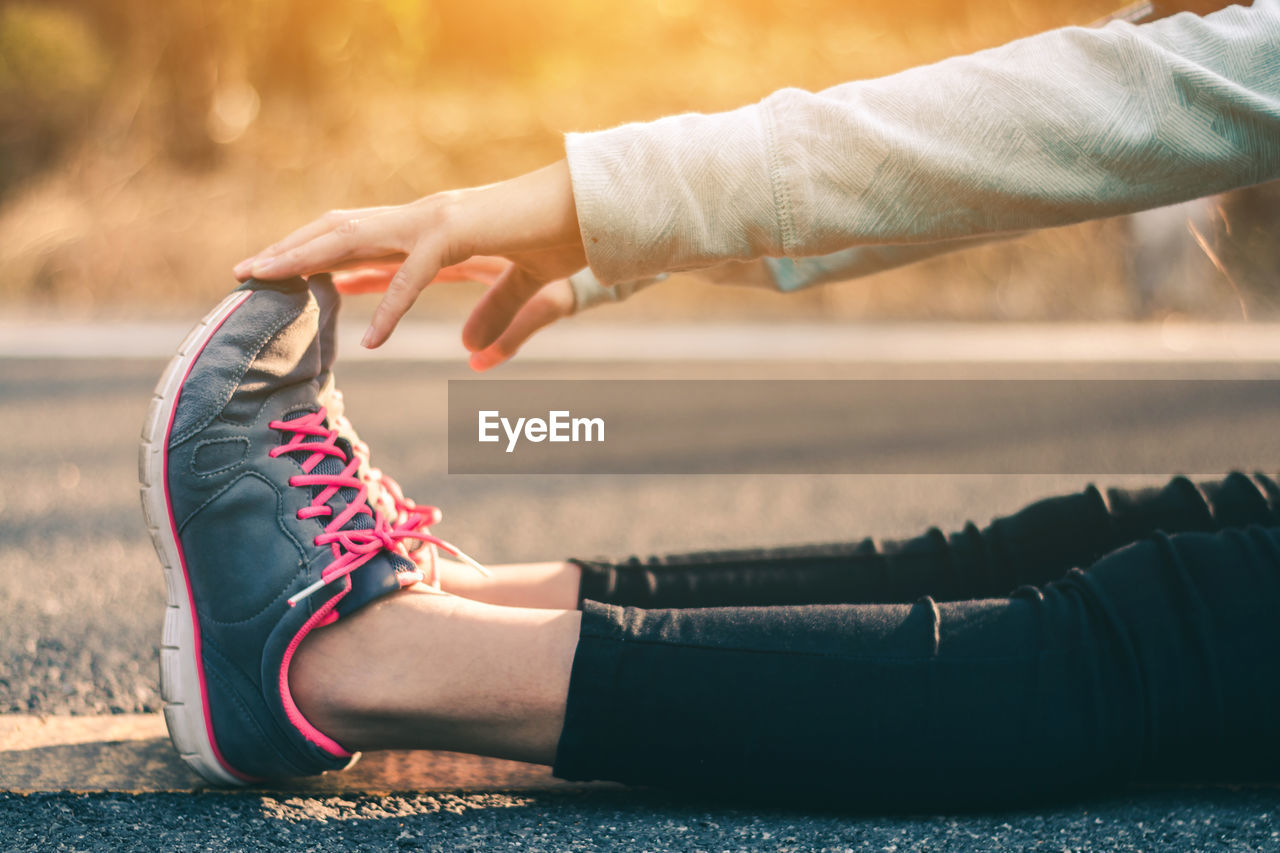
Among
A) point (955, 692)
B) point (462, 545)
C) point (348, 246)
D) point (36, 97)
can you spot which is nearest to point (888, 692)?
point (955, 692)

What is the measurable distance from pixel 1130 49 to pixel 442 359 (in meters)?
3.09

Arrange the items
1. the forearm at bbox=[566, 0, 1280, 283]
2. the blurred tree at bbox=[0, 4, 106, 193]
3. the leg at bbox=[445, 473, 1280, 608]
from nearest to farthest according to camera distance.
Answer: the forearm at bbox=[566, 0, 1280, 283]
the leg at bbox=[445, 473, 1280, 608]
the blurred tree at bbox=[0, 4, 106, 193]

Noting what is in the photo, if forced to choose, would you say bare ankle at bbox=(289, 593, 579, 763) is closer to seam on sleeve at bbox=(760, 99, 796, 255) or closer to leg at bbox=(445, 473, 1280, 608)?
leg at bbox=(445, 473, 1280, 608)

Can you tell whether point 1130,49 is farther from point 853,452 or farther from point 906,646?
point 853,452

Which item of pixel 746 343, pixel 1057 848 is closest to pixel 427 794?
pixel 1057 848

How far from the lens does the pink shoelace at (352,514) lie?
1.01 meters

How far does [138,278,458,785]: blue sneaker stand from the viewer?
966mm

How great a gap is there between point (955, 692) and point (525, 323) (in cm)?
66

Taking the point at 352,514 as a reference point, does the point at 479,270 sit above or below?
above

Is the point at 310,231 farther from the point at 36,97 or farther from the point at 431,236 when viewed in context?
the point at 36,97

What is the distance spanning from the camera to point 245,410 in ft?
3.47

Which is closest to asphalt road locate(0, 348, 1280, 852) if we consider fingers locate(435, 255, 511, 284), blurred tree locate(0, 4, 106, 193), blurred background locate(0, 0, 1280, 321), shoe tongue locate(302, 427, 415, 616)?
shoe tongue locate(302, 427, 415, 616)

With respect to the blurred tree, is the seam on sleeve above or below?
below

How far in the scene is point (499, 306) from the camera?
122cm
